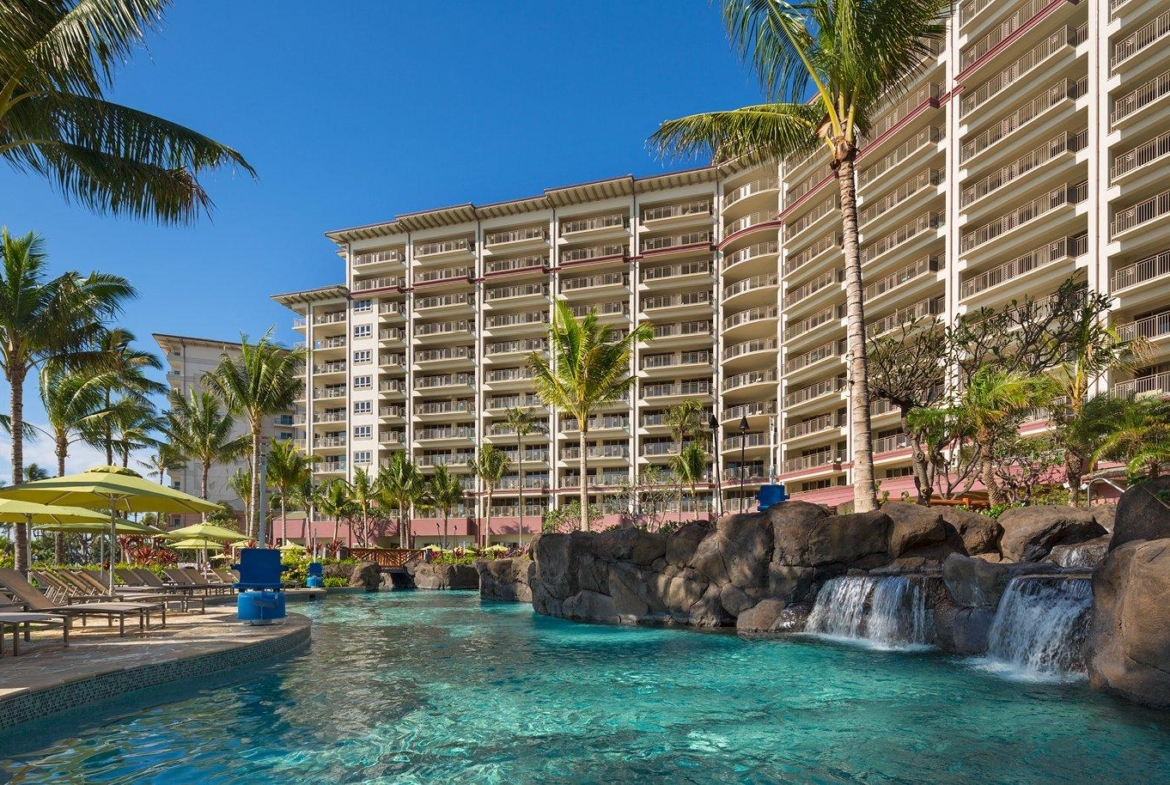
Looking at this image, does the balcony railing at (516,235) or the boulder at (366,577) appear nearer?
the boulder at (366,577)

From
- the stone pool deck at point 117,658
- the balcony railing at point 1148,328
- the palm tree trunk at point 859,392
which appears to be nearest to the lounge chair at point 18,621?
the stone pool deck at point 117,658

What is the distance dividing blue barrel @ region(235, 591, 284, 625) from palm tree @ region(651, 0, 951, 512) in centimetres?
1168

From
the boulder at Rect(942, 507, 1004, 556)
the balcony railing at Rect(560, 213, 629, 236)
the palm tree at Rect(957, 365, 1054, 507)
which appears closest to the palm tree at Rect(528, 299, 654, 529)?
the palm tree at Rect(957, 365, 1054, 507)

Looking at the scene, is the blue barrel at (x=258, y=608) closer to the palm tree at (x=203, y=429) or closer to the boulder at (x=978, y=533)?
the boulder at (x=978, y=533)

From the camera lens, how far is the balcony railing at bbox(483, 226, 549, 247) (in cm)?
6619

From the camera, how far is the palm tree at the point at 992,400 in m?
19.4

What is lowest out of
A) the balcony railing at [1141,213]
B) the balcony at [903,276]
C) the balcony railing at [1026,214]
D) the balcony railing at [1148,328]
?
the balcony railing at [1148,328]

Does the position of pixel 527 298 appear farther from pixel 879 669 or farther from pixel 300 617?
pixel 879 669

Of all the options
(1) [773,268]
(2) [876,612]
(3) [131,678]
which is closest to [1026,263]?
(1) [773,268]

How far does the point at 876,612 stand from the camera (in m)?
14.1

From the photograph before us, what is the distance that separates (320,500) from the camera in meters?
65.1

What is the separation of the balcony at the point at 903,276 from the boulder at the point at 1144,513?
32267mm

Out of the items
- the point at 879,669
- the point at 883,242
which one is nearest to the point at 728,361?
the point at 883,242

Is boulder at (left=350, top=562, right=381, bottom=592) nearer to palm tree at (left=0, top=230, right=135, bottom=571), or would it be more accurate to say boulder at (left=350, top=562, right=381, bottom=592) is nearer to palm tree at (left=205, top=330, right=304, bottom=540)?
palm tree at (left=205, top=330, right=304, bottom=540)
